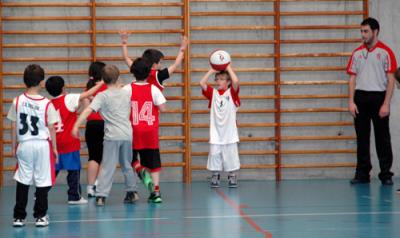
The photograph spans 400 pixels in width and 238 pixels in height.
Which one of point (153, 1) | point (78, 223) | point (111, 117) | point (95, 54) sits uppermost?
point (153, 1)

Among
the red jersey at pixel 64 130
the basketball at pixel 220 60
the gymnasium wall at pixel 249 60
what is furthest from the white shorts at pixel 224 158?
the red jersey at pixel 64 130

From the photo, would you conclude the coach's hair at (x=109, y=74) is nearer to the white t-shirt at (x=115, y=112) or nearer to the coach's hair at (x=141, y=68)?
the white t-shirt at (x=115, y=112)

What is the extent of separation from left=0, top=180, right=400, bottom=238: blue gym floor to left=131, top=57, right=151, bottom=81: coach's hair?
4.59 feet

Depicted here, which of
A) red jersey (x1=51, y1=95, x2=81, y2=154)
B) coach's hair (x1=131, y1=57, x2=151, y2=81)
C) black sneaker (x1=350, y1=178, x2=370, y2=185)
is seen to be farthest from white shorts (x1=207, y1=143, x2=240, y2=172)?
red jersey (x1=51, y1=95, x2=81, y2=154)

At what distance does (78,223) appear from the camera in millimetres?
8094

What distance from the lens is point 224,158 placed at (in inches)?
452

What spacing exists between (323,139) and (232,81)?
76.9 inches

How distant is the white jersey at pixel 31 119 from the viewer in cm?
782

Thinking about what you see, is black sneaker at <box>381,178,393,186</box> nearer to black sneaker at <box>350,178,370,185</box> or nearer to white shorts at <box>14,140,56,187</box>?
black sneaker at <box>350,178,370,185</box>

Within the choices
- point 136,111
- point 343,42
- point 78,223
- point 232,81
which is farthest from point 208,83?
point 78,223

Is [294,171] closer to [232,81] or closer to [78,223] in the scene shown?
[232,81]

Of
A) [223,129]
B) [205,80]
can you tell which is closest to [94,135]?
[205,80]

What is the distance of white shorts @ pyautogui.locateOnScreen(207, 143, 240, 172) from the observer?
11453mm

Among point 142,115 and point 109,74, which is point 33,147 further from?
point 142,115
